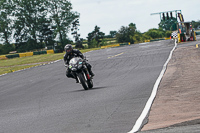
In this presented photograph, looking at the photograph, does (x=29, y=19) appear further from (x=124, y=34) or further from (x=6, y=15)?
(x=124, y=34)

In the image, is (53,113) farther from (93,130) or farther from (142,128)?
(142,128)

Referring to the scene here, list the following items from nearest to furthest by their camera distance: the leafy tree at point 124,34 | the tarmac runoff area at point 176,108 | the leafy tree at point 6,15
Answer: the tarmac runoff area at point 176,108
the leafy tree at point 6,15
the leafy tree at point 124,34

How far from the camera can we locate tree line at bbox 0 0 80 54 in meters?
94.4

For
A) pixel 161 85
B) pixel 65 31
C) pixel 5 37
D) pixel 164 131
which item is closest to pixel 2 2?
pixel 5 37

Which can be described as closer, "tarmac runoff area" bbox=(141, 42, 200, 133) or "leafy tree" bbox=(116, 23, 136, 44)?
"tarmac runoff area" bbox=(141, 42, 200, 133)

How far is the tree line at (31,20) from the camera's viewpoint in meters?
94.4

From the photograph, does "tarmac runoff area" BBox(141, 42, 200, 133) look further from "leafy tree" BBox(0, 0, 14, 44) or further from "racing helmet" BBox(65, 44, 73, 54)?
"leafy tree" BBox(0, 0, 14, 44)

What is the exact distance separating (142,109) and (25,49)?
295ft

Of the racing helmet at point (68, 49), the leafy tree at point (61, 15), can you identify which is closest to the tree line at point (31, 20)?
the leafy tree at point (61, 15)

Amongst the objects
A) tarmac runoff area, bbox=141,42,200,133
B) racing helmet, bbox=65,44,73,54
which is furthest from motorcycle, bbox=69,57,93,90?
tarmac runoff area, bbox=141,42,200,133

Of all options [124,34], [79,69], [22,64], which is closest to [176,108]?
[79,69]

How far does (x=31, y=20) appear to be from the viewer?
96.5m

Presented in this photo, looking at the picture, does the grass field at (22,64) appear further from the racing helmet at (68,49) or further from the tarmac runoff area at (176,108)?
the tarmac runoff area at (176,108)

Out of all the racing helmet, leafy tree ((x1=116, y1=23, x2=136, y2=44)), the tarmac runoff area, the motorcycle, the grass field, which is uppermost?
the racing helmet
